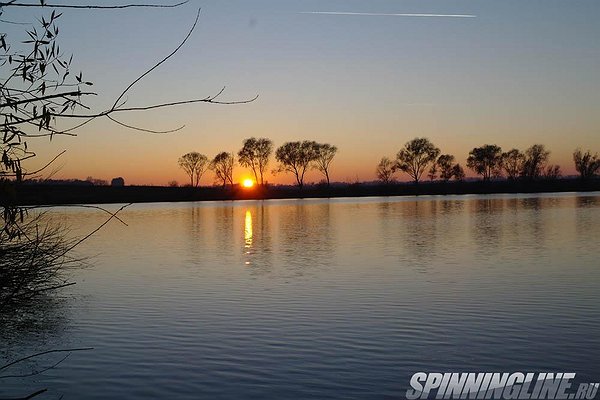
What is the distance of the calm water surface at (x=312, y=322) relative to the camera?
33.5 ft

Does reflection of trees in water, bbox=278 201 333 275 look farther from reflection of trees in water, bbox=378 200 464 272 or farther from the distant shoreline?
the distant shoreline

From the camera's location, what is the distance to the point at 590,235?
33625 millimetres

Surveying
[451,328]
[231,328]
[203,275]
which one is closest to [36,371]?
[231,328]

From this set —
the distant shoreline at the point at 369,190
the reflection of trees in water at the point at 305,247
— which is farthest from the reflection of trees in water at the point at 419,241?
the distant shoreline at the point at 369,190

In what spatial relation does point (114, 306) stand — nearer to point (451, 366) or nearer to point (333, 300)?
point (333, 300)

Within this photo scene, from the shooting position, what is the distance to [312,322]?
14.2 metres

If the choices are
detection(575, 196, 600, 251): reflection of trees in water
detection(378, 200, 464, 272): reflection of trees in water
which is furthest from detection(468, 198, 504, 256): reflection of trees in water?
detection(575, 196, 600, 251): reflection of trees in water

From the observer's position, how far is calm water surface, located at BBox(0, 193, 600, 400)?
1020 cm

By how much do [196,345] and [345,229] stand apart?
1284 inches

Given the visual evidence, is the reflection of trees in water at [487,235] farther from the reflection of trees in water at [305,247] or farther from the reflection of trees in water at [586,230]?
the reflection of trees in water at [305,247]

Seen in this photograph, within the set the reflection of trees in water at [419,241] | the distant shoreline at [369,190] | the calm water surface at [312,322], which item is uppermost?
the distant shoreline at [369,190]

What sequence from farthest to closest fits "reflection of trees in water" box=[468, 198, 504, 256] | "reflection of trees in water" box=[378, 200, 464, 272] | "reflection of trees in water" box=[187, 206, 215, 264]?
"reflection of trees in water" box=[187, 206, 215, 264] → "reflection of trees in water" box=[468, 198, 504, 256] → "reflection of trees in water" box=[378, 200, 464, 272]

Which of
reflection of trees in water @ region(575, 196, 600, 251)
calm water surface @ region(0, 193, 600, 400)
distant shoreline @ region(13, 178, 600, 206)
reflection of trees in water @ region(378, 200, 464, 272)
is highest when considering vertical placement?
distant shoreline @ region(13, 178, 600, 206)

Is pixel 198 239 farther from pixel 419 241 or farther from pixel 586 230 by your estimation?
pixel 586 230
